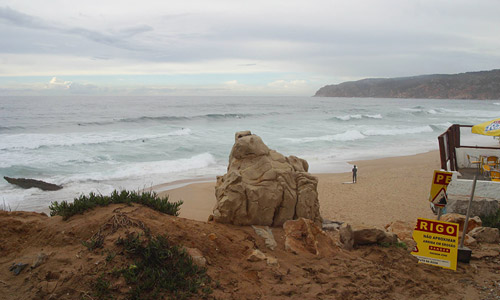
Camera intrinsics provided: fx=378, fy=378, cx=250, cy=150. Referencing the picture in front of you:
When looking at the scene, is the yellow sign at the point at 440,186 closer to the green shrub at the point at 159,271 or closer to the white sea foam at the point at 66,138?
the green shrub at the point at 159,271

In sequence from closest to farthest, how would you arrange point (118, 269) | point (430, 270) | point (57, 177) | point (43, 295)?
point (43, 295)
point (118, 269)
point (430, 270)
point (57, 177)

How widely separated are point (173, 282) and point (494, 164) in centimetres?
1220

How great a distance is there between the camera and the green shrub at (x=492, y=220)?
30.6 ft

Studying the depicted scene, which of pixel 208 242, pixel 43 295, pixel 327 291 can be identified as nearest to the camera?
pixel 43 295

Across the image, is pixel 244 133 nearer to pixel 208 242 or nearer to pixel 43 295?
pixel 208 242

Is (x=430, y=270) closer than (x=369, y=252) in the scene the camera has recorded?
Yes

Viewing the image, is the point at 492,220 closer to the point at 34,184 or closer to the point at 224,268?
the point at 224,268

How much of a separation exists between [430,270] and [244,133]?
485 centimetres

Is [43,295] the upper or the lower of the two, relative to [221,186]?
lower

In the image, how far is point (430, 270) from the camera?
6.60 metres

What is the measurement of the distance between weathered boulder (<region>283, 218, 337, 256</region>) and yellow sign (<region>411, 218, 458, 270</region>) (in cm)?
153

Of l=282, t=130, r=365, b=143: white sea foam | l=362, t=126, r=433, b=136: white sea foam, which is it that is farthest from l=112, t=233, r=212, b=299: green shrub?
l=362, t=126, r=433, b=136: white sea foam

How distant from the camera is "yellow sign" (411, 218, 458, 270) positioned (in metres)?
6.63

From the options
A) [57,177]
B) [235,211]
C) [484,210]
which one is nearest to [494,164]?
[484,210]
